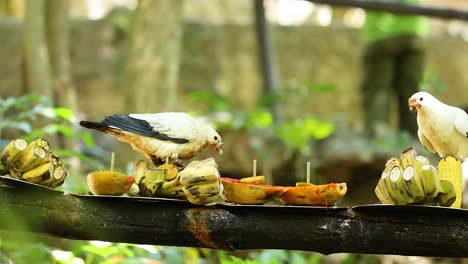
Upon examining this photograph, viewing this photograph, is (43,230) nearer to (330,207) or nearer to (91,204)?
(91,204)

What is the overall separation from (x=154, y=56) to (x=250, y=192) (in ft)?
5.35

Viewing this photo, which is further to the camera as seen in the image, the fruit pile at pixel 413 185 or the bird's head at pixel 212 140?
the bird's head at pixel 212 140

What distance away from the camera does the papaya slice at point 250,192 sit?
1.53 m

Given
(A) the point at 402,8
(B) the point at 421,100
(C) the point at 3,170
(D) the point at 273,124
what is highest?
(A) the point at 402,8

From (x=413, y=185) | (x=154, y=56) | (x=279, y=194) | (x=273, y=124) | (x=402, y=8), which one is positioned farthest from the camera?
(x=273, y=124)

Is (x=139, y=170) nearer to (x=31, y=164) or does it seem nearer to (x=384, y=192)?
(x=31, y=164)

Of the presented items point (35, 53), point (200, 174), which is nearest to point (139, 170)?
point (200, 174)

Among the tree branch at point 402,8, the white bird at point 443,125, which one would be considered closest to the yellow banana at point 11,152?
the white bird at point 443,125

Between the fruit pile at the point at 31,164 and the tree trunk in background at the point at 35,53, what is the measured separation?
1670mm

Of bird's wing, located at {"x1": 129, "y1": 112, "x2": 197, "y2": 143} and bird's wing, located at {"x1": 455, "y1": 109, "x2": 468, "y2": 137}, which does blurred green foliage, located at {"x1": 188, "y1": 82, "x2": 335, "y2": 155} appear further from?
bird's wing, located at {"x1": 455, "y1": 109, "x2": 468, "y2": 137}

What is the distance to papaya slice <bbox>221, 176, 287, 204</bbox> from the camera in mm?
1531

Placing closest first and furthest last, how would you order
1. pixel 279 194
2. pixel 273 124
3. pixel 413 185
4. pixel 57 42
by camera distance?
1. pixel 413 185
2. pixel 279 194
3. pixel 57 42
4. pixel 273 124

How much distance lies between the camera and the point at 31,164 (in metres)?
1.50

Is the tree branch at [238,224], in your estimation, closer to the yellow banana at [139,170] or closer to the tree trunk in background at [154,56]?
the yellow banana at [139,170]
